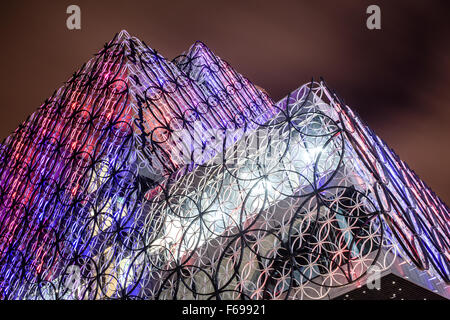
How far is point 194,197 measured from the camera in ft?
37.5

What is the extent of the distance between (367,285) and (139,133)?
851 cm

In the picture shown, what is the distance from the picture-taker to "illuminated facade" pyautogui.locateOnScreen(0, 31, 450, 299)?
8992mm

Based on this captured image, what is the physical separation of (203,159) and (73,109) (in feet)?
24.7

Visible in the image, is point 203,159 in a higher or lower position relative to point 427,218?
higher

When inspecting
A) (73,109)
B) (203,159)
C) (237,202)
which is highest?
(73,109)

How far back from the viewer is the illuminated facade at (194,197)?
8.99 m

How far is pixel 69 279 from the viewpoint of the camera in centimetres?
1250
